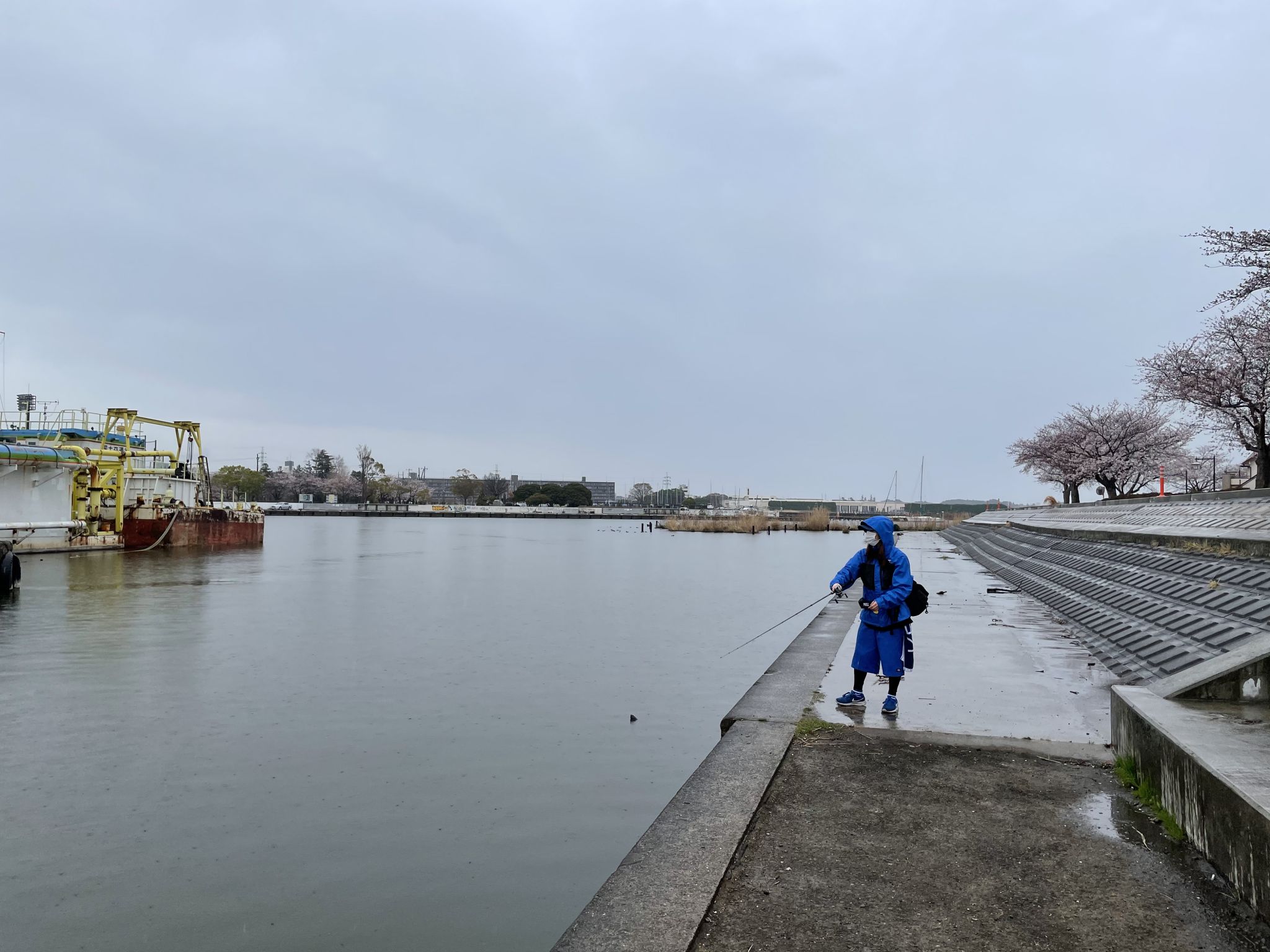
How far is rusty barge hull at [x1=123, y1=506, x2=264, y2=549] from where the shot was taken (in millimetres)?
35094

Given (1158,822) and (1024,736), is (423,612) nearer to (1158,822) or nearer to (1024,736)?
(1024,736)

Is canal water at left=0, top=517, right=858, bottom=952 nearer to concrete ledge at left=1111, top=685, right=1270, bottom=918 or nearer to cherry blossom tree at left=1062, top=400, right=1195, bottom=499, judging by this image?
concrete ledge at left=1111, top=685, right=1270, bottom=918

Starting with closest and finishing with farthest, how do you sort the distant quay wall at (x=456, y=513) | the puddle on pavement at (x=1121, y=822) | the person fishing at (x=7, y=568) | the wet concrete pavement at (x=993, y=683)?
the puddle on pavement at (x=1121, y=822) < the wet concrete pavement at (x=993, y=683) < the person fishing at (x=7, y=568) < the distant quay wall at (x=456, y=513)

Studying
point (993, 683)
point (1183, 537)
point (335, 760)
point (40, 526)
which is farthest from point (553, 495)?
point (993, 683)

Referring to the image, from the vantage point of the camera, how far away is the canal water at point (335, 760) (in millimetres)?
4719

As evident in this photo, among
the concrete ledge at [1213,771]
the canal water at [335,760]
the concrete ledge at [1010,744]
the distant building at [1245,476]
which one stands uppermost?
the distant building at [1245,476]

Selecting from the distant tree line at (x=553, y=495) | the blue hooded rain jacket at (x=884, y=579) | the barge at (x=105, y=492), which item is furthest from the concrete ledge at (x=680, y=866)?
the distant tree line at (x=553, y=495)

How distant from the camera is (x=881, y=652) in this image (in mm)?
6703

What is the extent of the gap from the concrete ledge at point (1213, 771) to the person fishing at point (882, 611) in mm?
1639

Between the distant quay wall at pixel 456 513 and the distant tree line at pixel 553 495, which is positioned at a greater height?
the distant tree line at pixel 553 495

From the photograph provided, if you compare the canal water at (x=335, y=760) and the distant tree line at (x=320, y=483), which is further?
the distant tree line at (x=320, y=483)

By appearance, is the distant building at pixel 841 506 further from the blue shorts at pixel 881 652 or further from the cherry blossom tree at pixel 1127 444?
the blue shorts at pixel 881 652

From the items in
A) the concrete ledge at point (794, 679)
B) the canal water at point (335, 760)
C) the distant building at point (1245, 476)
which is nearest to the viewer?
the canal water at point (335, 760)

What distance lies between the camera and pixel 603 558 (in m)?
38.2
